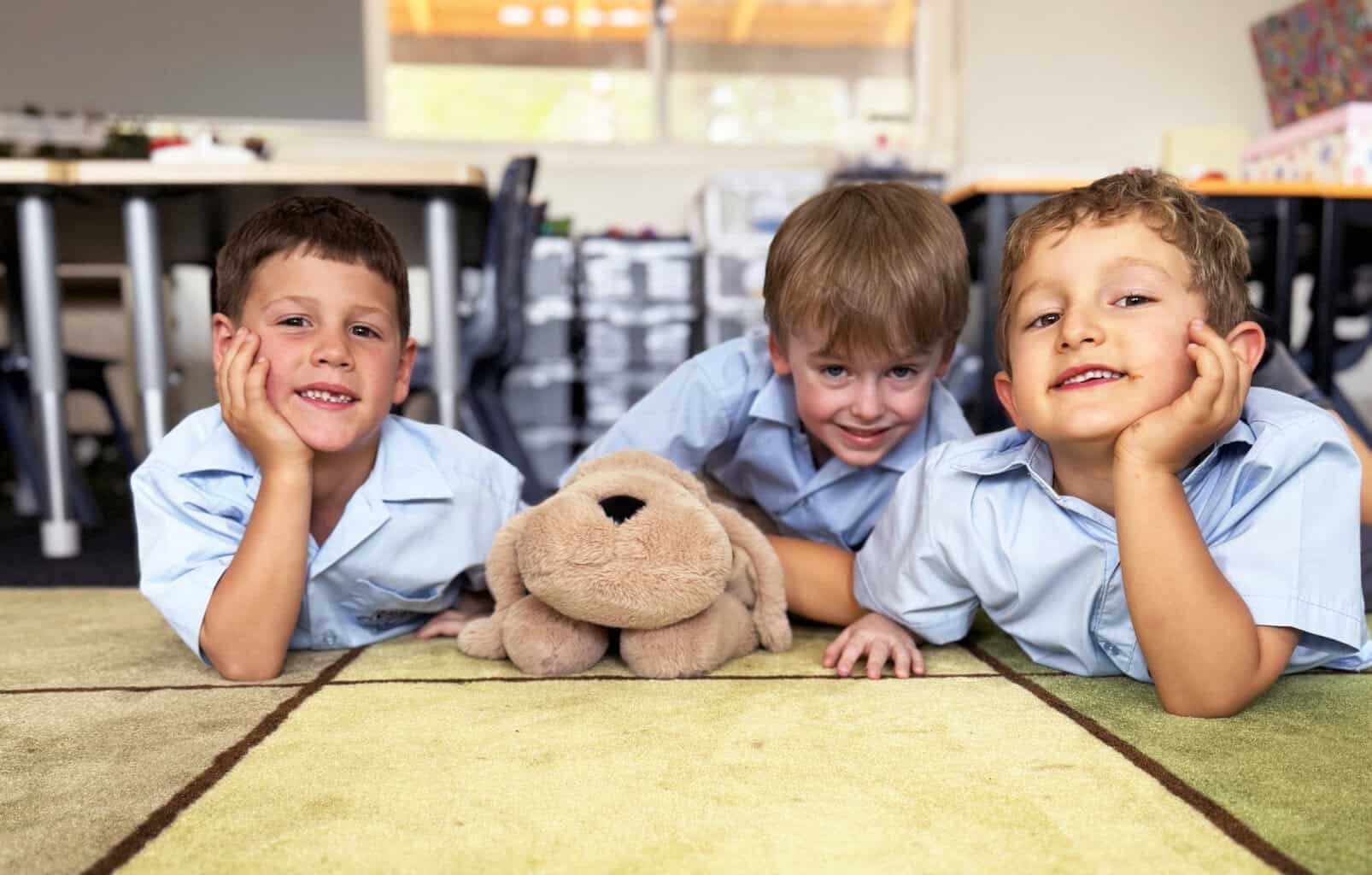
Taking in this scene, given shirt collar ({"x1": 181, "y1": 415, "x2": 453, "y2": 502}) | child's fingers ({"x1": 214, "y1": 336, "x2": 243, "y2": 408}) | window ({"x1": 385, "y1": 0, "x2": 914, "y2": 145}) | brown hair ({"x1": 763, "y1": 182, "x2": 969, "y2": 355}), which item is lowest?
shirt collar ({"x1": 181, "y1": 415, "x2": 453, "y2": 502})

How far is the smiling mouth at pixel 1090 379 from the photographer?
0.74m

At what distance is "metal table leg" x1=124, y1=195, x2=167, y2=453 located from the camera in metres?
1.67

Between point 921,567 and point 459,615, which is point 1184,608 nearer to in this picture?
point 921,567

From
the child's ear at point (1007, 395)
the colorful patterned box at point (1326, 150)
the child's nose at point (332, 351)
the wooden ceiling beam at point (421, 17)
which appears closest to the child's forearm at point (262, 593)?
the child's nose at point (332, 351)

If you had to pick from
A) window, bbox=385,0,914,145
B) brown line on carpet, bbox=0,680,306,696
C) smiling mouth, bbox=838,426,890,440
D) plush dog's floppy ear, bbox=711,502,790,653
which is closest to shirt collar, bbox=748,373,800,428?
smiling mouth, bbox=838,426,890,440

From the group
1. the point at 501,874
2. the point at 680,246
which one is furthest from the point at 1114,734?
the point at 680,246

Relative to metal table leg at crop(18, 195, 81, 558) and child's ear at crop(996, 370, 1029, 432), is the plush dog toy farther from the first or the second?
metal table leg at crop(18, 195, 81, 558)

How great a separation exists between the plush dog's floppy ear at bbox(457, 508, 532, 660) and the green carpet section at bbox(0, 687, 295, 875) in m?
0.17

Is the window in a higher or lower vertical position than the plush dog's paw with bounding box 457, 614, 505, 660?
higher

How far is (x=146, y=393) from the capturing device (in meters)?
1.67

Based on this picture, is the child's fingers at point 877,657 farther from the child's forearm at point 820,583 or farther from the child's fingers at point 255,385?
the child's fingers at point 255,385

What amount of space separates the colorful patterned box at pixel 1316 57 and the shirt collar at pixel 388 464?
1997 millimetres

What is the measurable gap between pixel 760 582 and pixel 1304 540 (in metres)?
0.43

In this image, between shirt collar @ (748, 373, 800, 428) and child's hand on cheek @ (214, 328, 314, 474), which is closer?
child's hand on cheek @ (214, 328, 314, 474)
